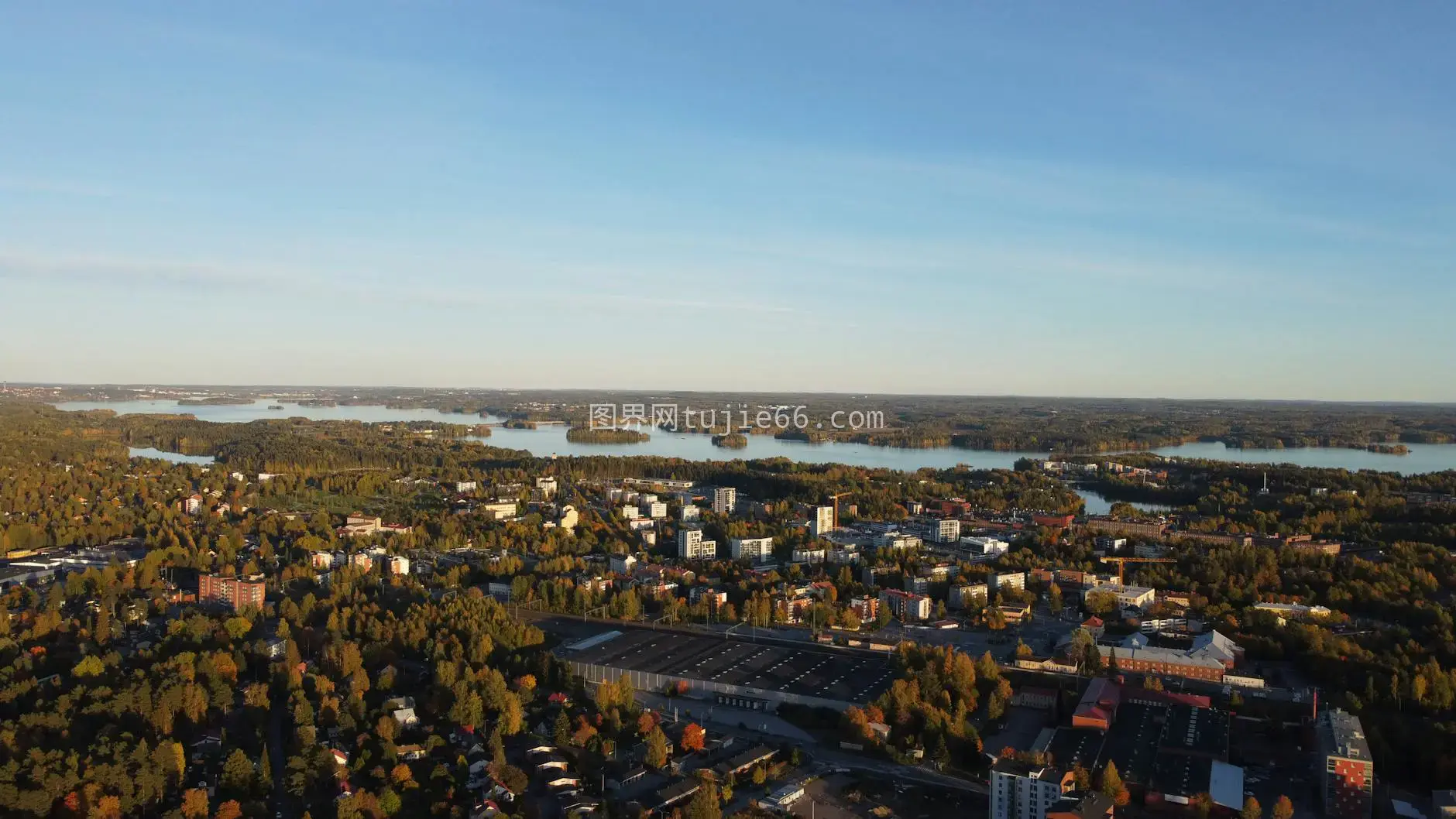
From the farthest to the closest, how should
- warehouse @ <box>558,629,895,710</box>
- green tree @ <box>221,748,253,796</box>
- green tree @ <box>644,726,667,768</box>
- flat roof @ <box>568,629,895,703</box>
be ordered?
flat roof @ <box>568,629,895,703</box>
warehouse @ <box>558,629,895,710</box>
green tree @ <box>644,726,667,768</box>
green tree @ <box>221,748,253,796</box>

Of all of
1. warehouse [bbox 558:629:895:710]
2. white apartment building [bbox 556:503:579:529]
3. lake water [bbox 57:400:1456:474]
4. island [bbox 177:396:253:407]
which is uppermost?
island [bbox 177:396:253:407]

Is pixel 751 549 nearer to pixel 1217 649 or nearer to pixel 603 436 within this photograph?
pixel 1217 649

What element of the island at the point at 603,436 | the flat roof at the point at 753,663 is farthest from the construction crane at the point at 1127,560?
the island at the point at 603,436

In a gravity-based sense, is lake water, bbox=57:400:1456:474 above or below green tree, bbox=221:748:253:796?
above

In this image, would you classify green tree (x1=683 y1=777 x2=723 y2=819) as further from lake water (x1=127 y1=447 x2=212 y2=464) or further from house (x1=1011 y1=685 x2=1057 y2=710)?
lake water (x1=127 y1=447 x2=212 y2=464)

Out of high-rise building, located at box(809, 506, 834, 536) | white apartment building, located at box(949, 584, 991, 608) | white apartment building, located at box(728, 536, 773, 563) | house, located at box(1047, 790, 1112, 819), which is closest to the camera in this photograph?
house, located at box(1047, 790, 1112, 819)

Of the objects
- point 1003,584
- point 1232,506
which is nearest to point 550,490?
point 1003,584

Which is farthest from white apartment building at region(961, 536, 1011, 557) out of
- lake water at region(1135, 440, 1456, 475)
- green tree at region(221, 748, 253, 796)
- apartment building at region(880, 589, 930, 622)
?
lake water at region(1135, 440, 1456, 475)

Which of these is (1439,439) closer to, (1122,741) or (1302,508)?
(1302,508)
